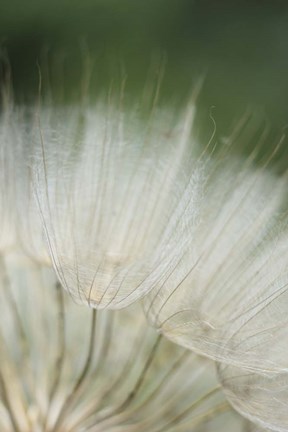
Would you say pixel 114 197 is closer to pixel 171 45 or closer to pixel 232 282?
pixel 232 282

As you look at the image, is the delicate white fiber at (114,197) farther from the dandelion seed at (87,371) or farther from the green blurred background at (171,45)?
the green blurred background at (171,45)

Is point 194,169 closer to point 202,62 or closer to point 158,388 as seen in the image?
point 158,388

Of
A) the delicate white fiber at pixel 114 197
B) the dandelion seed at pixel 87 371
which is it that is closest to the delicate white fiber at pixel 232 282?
the delicate white fiber at pixel 114 197

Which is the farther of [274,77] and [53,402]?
[274,77]

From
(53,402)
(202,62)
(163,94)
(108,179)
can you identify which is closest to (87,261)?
(108,179)

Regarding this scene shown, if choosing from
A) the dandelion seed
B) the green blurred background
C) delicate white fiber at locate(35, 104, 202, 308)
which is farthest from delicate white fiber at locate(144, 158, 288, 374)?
the green blurred background

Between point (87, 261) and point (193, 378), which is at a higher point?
point (87, 261)

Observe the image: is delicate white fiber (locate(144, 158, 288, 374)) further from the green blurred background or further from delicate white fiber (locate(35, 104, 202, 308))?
the green blurred background

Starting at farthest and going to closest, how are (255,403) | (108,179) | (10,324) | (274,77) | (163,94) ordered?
(274,77), (163,94), (10,324), (108,179), (255,403)
